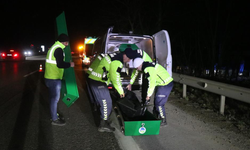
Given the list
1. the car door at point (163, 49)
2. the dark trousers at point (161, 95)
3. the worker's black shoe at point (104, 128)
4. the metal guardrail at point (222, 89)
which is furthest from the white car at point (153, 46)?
the worker's black shoe at point (104, 128)

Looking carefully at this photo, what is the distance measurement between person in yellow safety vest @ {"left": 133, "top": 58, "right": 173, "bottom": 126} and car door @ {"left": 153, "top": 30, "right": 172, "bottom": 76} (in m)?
1.59

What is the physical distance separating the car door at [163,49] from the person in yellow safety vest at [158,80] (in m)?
1.59

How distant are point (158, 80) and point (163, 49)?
79.8 inches

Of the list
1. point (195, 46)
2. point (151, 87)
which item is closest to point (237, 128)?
point (151, 87)

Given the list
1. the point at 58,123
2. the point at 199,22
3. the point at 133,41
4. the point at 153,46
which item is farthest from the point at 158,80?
the point at 199,22

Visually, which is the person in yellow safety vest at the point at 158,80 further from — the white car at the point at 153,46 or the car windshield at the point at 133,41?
the car windshield at the point at 133,41

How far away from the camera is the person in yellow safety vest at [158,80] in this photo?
13.0ft

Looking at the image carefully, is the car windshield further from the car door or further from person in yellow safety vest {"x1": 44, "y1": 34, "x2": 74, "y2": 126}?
person in yellow safety vest {"x1": 44, "y1": 34, "x2": 74, "y2": 126}

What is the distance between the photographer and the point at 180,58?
20.3m

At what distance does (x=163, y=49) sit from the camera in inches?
240

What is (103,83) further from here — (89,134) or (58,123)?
(58,123)

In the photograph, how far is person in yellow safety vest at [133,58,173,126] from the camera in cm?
396

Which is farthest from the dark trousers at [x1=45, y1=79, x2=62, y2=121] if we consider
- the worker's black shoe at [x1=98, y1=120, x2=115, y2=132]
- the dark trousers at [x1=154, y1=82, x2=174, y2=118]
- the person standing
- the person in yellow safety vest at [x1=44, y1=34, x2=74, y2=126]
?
the dark trousers at [x1=154, y1=82, x2=174, y2=118]

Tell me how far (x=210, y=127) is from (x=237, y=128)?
0.52 m
